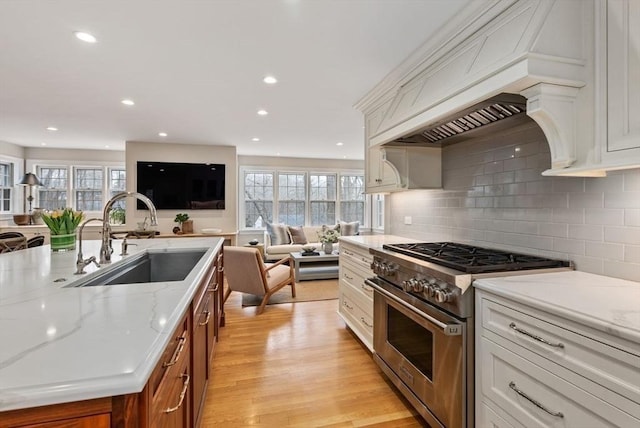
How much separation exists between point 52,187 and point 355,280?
23.4 ft

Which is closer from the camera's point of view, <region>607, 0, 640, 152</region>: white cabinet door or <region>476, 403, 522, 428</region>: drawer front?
<region>607, 0, 640, 152</region>: white cabinet door

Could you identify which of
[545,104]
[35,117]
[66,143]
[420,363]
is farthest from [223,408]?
[66,143]

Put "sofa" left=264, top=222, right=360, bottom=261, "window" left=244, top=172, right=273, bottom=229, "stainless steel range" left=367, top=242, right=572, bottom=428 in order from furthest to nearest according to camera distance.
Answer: "window" left=244, top=172, right=273, bottom=229
"sofa" left=264, top=222, right=360, bottom=261
"stainless steel range" left=367, top=242, right=572, bottom=428

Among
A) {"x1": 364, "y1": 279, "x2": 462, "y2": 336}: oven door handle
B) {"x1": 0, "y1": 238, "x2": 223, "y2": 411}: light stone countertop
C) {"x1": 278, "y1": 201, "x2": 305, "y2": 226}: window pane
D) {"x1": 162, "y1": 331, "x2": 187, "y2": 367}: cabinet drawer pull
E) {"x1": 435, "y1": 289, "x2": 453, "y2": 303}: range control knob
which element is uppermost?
{"x1": 278, "y1": 201, "x2": 305, "y2": 226}: window pane

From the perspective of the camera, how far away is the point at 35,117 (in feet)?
14.1

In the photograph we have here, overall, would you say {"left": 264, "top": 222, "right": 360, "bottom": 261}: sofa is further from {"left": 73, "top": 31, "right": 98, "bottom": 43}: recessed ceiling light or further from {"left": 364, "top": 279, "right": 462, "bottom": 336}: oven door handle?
{"left": 73, "top": 31, "right": 98, "bottom": 43}: recessed ceiling light

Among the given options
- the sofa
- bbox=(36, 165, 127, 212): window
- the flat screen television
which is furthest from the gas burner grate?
bbox=(36, 165, 127, 212): window

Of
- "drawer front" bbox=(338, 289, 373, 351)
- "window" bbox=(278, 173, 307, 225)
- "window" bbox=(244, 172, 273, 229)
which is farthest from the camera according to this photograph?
"window" bbox=(278, 173, 307, 225)

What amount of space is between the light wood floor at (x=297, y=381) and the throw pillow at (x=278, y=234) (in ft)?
11.1

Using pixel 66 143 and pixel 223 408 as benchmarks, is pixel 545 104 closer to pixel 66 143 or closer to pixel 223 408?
pixel 223 408

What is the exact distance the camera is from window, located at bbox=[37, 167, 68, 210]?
648 centimetres

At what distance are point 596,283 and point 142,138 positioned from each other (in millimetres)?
6354

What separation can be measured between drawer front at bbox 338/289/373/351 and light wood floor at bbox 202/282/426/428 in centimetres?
15

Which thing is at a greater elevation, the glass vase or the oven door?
the glass vase
